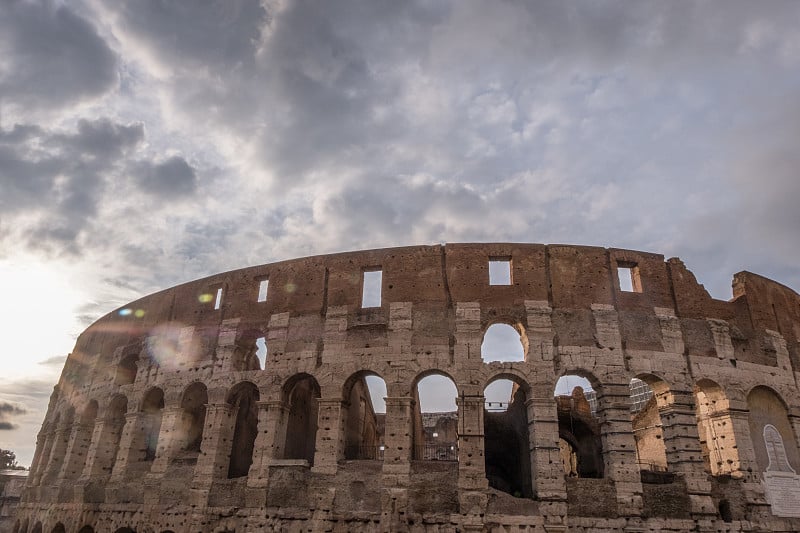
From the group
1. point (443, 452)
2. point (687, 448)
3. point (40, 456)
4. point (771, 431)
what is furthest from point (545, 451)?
point (40, 456)

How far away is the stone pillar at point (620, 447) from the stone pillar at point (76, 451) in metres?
17.8

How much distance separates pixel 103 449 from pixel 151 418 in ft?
7.18

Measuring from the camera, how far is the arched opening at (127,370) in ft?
64.8

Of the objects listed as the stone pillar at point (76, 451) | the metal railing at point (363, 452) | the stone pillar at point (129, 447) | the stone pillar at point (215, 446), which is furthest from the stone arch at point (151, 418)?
the metal railing at point (363, 452)

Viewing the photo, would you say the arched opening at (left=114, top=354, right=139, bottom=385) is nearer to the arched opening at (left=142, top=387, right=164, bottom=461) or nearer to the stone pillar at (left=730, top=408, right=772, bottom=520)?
the arched opening at (left=142, top=387, right=164, bottom=461)

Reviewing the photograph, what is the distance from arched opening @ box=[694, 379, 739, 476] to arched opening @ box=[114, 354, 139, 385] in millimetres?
18466

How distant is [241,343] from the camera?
1698 cm

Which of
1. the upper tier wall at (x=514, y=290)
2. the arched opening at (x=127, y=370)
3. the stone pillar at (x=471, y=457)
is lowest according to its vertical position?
the stone pillar at (x=471, y=457)

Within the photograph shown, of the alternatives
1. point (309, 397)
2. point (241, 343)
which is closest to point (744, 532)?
point (309, 397)

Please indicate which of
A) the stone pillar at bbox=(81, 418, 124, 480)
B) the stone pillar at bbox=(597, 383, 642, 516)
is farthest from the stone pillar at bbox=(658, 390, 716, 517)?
the stone pillar at bbox=(81, 418, 124, 480)

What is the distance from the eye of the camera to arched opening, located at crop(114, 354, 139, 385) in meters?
19.8

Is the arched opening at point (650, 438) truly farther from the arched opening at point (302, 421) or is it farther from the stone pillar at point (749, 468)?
the arched opening at point (302, 421)

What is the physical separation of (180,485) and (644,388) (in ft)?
61.6

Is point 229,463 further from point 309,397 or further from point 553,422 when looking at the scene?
point 553,422
